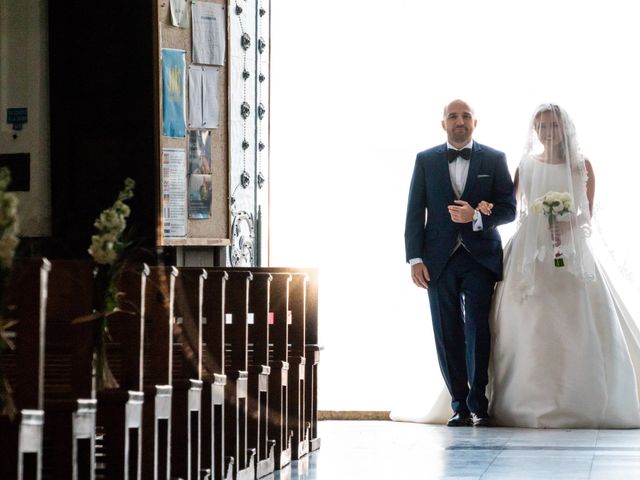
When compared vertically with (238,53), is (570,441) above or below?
below

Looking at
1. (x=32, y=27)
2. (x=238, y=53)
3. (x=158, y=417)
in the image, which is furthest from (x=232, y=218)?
(x=158, y=417)

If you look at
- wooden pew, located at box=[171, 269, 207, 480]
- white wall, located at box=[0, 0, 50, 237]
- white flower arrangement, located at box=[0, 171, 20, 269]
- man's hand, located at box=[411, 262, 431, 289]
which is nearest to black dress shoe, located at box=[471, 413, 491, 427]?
man's hand, located at box=[411, 262, 431, 289]

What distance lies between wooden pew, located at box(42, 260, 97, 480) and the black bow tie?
3858 mm

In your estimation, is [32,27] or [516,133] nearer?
[32,27]

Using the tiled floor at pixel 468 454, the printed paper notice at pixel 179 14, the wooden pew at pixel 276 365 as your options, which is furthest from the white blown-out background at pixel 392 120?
the wooden pew at pixel 276 365

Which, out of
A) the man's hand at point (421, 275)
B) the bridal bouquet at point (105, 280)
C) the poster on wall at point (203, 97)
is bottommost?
the man's hand at point (421, 275)

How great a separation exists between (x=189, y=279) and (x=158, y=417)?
1.79ft

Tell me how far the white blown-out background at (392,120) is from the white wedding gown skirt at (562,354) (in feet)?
2.50

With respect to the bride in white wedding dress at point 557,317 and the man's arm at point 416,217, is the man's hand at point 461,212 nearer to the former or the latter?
the bride in white wedding dress at point 557,317

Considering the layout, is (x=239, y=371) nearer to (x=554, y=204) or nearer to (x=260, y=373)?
(x=260, y=373)

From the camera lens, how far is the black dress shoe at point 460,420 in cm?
709

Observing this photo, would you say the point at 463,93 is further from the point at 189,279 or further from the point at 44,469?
the point at 44,469

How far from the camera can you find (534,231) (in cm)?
724

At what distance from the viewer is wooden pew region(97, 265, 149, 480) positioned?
3648 millimetres
